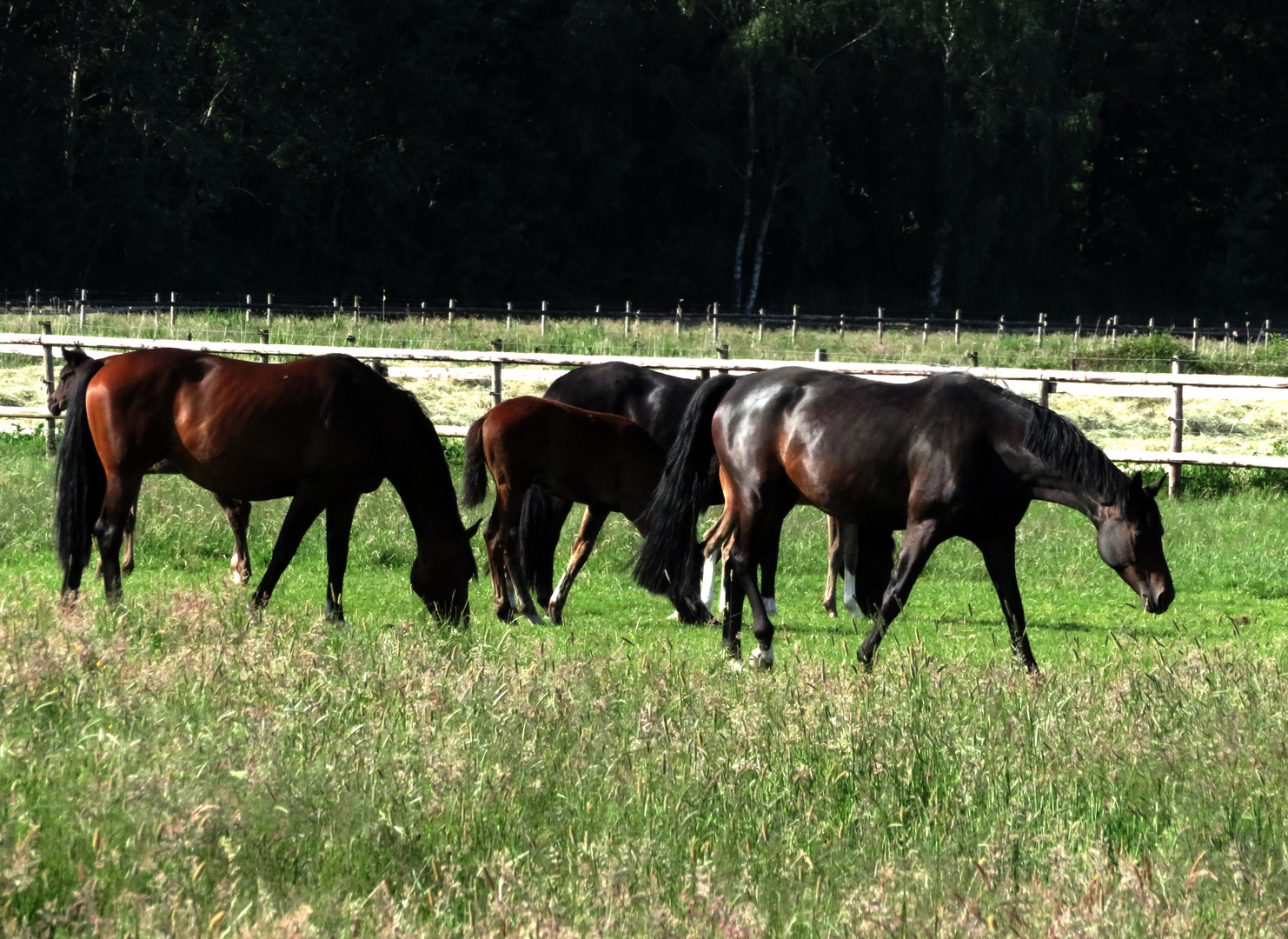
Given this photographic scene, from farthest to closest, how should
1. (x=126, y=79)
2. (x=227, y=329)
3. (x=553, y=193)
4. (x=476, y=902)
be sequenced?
(x=553, y=193) → (x=126, y=79) → (x=227, y=329) → (x=476, y=902)

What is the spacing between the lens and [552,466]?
921 centimetres

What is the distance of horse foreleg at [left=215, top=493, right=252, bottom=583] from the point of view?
10.2 m

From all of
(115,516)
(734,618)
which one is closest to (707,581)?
(734,618)

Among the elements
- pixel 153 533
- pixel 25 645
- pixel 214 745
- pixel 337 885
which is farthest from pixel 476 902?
pixel 153 533

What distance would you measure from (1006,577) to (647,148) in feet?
170

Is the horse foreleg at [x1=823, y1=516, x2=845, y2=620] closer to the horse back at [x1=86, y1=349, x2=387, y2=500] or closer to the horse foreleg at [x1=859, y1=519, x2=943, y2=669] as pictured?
the horse foreleg at [x1=859, y1=519, x2=943, y2=669]

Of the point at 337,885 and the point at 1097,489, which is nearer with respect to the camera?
the point at 337,885

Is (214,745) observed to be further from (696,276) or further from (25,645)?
(696,276)

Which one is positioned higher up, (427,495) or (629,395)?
(629,395)

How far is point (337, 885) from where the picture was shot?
3686 millimetres

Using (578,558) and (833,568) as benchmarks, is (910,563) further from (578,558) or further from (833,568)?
(578,558)

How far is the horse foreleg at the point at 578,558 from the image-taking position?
30.3 feet

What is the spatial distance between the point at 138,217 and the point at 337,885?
151ft

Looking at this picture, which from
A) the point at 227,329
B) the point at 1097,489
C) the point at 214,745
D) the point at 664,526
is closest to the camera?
the point at 214,745
